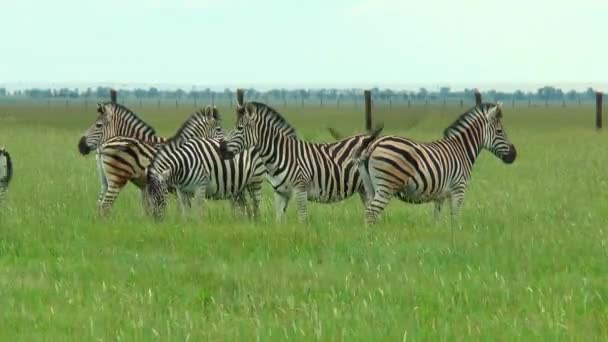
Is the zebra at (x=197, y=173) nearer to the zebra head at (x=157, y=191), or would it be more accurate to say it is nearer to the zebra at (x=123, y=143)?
the zebra head at (x=157, y=191)

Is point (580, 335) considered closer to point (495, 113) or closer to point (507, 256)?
point (507, 256)

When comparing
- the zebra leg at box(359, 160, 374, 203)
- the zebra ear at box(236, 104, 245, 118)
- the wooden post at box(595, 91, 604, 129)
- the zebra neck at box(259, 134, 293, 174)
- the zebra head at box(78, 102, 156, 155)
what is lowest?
the wooden post at box(595, 91, 604, 129)

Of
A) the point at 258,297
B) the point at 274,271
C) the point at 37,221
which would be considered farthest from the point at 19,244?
the point at 258,297

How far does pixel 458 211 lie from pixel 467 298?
5.57 m

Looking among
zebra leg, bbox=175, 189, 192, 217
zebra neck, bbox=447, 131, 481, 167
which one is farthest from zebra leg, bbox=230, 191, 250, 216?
zebra neck, bbox=447, 131, 481, 167

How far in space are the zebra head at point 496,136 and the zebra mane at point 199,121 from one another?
15.1ft

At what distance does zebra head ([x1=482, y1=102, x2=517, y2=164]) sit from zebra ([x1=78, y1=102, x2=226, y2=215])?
386cm

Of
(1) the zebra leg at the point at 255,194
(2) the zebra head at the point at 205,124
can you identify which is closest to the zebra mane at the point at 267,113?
(1) the zebra leg at the point at 255,194

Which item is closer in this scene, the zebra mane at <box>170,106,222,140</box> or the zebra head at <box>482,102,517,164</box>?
the zebra head at <box>482,102,517,164</box>

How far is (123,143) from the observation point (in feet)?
48.6

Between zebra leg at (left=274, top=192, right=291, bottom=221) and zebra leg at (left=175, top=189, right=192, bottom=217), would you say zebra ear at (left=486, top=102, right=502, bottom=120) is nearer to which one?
zebra leg at (left=274, top=192, right=291, bottom=221)

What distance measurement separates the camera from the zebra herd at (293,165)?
→ 13562mm

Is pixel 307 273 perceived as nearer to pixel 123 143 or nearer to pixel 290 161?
pixel 290 161

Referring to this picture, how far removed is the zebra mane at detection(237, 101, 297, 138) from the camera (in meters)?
14.2
